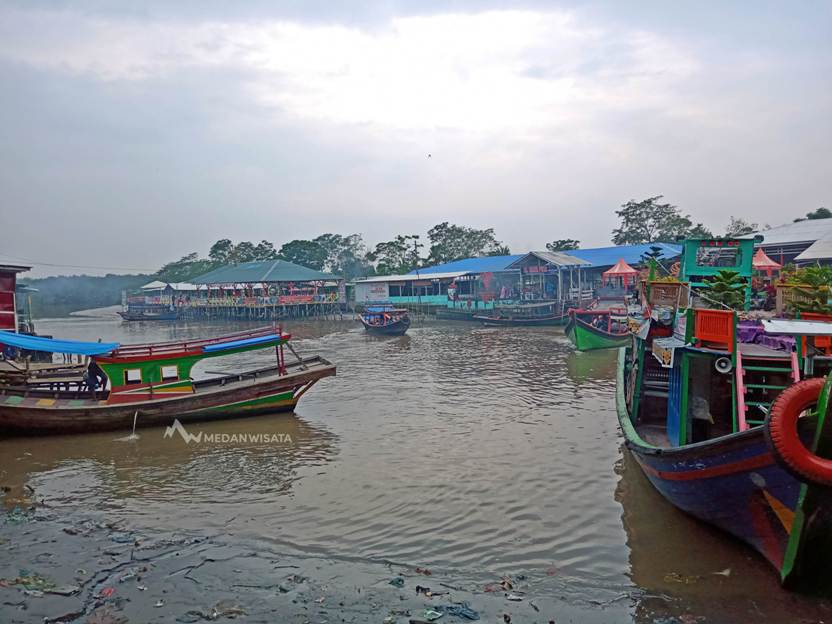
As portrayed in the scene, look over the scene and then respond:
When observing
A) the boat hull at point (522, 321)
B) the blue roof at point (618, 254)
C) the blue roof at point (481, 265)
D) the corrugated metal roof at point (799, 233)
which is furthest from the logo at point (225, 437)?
the blue roof at point (481, 265)

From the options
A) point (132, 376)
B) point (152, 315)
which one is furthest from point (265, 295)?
point (132, 376)

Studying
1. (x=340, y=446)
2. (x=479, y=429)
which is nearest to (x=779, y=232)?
(x=479, y=429)

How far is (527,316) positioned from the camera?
32625mm

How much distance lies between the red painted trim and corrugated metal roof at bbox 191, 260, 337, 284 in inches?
1512

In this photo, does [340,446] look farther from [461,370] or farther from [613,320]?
[613,320]

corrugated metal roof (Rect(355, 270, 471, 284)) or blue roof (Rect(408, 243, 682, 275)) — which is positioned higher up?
blue roof (Rect(408, 243, 682, 275))

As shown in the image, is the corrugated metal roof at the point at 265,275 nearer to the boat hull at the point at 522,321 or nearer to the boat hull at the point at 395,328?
the boat hull at the point at 395,328

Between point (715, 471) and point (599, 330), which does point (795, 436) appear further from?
point (599, 330)

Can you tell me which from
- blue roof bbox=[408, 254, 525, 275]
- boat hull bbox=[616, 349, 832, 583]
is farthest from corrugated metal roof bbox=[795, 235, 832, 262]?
blue roof bbox=[408, 254, 525, 275]

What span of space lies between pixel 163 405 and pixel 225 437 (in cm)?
145

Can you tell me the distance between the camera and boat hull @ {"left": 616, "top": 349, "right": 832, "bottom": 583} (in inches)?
181

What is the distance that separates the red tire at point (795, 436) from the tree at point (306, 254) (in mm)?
58388

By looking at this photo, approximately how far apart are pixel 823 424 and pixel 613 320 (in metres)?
19.1

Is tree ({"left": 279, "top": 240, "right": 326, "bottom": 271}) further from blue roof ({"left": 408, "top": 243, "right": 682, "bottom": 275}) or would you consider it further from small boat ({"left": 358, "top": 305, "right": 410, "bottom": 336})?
small boat ({"left": 358, "top": 305, "right": 410, "bottom": 336})
